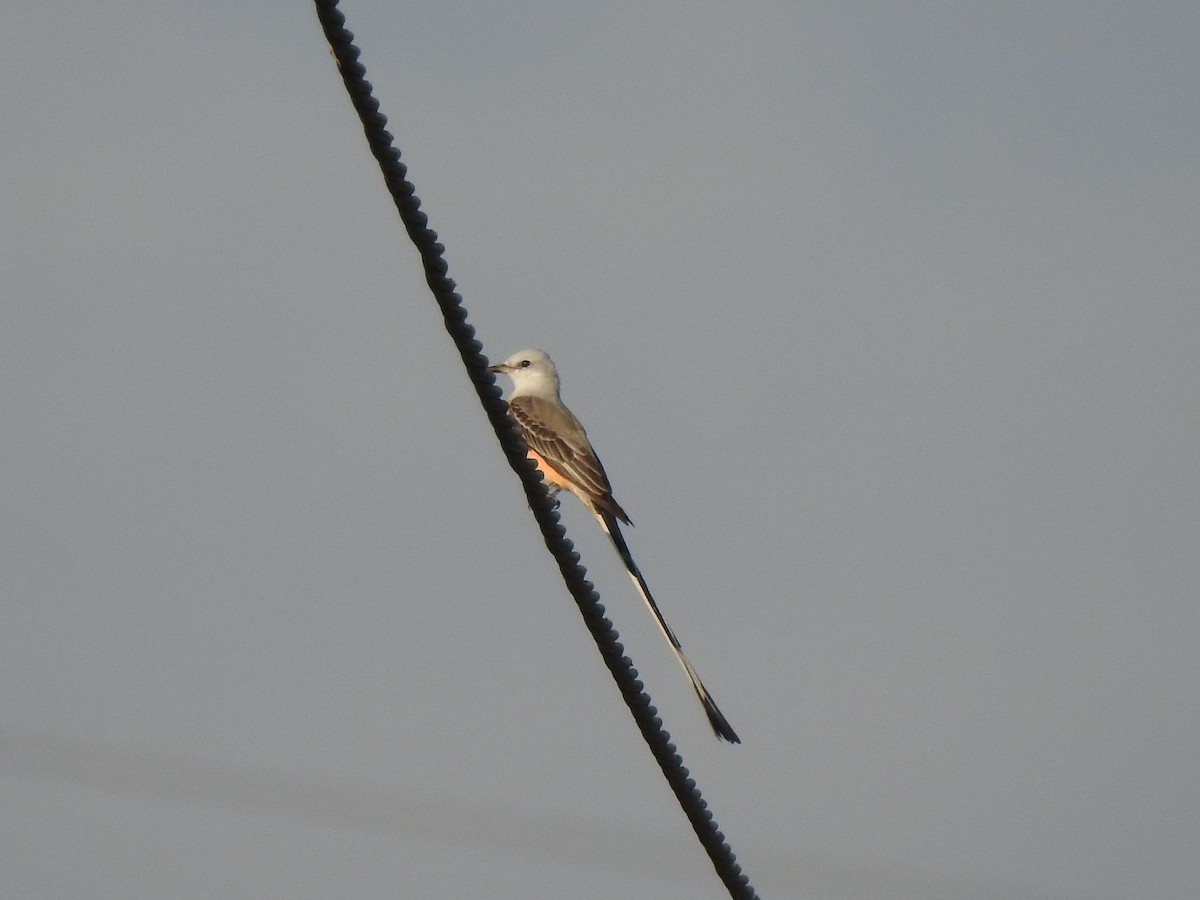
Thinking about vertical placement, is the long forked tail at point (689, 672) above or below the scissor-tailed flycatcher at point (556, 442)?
below

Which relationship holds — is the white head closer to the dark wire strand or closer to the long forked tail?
the long forked tail

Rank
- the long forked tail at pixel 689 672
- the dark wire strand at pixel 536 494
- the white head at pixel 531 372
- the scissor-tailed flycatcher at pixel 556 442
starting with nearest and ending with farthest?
the dark wire strand at pixel 536 494 < the long forked tail at pixel 689 672 < the scissor-tailed flycatcher at pixel 556 442 < the white head at pixel 531 372

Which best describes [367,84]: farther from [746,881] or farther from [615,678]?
[746,881]

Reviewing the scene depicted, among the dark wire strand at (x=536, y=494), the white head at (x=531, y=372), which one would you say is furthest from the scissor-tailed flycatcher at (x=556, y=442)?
the dark wire strand at (x=536, y=494)

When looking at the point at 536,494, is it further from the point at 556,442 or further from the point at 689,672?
the point at 556,442

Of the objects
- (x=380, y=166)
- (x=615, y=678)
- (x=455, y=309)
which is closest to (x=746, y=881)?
(x=615, y=678)

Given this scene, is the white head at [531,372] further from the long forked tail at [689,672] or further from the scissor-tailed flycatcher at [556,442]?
the long forked tail at [689,672]

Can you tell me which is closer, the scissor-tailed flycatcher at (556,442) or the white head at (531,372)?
the scissor-tailed flycatcher at (556,442)
